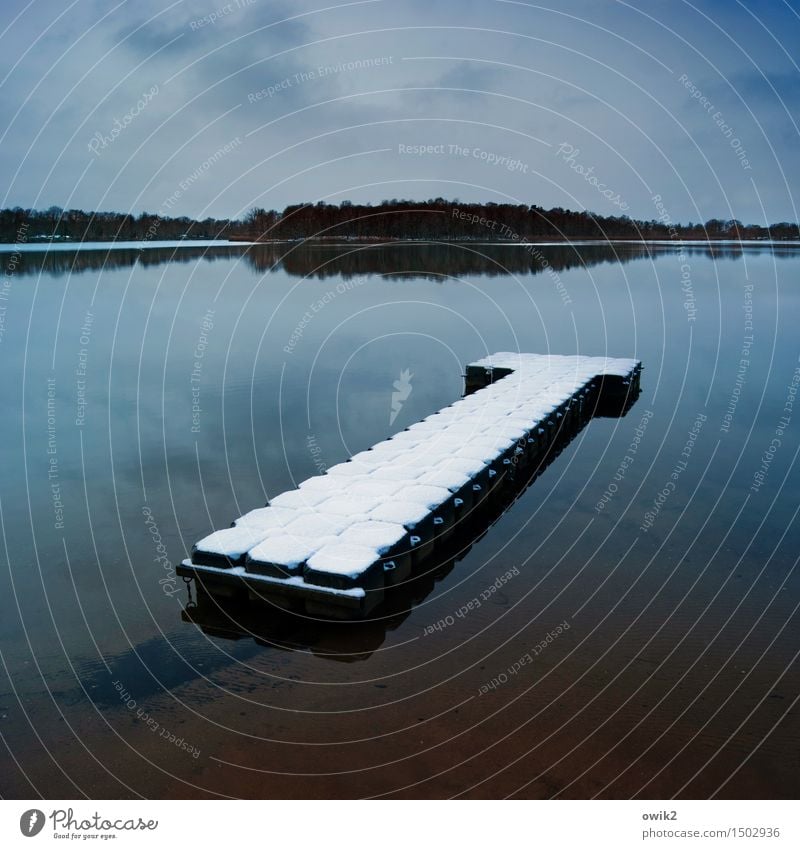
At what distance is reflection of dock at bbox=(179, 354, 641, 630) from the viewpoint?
592 inches

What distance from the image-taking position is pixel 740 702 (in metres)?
12.9

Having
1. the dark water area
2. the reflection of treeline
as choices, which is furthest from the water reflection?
the reflection of treeline

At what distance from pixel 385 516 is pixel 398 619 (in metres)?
2.48

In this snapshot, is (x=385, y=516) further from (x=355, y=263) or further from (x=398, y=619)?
(x=355, y=263)

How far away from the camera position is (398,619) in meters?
15.5

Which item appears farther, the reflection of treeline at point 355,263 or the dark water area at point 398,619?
the reflection of treeline at point 355,263

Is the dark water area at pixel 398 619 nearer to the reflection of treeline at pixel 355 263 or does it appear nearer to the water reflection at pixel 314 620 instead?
the water reflection at pixel 314 620

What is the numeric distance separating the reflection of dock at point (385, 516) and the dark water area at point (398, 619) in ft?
1.93

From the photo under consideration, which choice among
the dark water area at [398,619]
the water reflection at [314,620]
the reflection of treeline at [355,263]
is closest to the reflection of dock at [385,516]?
the water reflection at [314,620]

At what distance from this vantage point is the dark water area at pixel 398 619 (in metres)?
11.4

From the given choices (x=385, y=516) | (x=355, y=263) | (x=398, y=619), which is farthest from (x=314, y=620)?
(x=355, y=263)

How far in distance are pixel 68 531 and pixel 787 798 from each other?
1562cm

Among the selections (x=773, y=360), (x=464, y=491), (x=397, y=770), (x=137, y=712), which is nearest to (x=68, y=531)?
(x=137, y=712)

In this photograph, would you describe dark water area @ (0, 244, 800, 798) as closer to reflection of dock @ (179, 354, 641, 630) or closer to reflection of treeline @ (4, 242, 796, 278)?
reflection of dock @ (179, 354, 641, 630)
